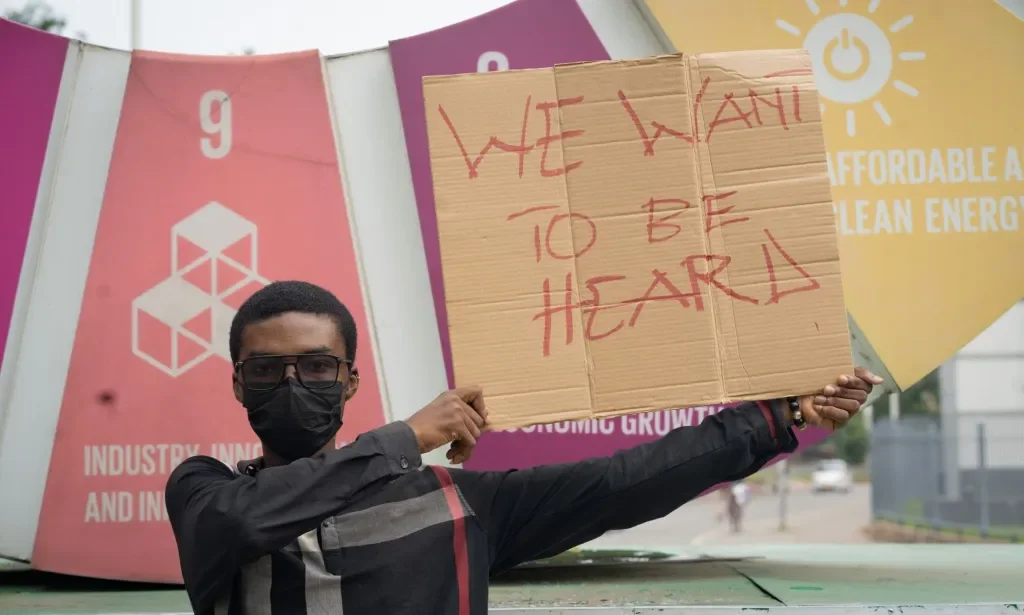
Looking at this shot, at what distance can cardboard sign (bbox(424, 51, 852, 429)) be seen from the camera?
6.31 ft

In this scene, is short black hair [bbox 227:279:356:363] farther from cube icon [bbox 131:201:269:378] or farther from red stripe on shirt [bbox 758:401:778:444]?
cube icon [bbox 131:201:269:378]

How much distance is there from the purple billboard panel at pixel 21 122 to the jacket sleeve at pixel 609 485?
1.81 metres

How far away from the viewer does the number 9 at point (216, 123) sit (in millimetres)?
3105

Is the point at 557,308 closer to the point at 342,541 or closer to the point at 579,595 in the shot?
the point at 342,541

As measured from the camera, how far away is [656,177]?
6.50 feet

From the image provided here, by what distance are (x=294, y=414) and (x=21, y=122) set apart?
1.84m

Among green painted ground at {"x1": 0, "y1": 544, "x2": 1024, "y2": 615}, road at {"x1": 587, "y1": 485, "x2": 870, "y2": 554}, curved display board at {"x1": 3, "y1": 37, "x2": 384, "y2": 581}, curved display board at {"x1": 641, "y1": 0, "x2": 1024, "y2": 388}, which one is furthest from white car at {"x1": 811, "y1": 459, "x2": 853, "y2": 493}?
curved display board at {"x1": 3, "y1": 37, "x2": 384, "y2": 581}

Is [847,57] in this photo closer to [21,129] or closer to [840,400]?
[840,400]

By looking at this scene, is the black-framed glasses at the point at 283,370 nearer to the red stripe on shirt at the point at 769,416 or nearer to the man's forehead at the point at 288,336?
the man's forehead at the point at 288,336

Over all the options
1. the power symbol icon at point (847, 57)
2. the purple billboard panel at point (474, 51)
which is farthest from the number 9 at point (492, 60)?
the power symbol icon at point (847, 57)

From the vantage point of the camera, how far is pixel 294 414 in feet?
5.53

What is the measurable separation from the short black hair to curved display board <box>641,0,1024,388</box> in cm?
171

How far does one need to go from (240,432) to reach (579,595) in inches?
42.7

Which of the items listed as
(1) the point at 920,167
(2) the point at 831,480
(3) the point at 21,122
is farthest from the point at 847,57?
(2) the point at 831,480
